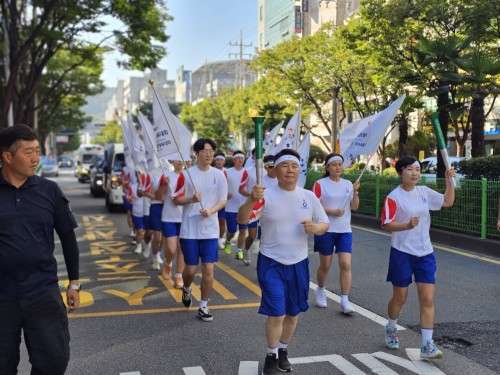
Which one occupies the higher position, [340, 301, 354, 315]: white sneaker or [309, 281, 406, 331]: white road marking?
[340, 301, 354, 315]: white sneaker

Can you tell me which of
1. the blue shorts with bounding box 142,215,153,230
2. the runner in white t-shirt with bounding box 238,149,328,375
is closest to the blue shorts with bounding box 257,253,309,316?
the runner in white t-shirt with bounding box 238,149,328,375

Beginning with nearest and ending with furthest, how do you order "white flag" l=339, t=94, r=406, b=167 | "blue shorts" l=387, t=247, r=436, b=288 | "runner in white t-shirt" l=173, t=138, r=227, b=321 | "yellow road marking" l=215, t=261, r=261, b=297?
1. "blue shorts" l=387, t=247, r=436, b=288
2. "white flag" l=339, t=94, r=406, b=167
3. "runner in white t-shirt" l=173, t=138, r=227, b=321
4. "yellow road marking" l=215, t=261, r=261, b=297

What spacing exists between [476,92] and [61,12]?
1299 centimetres

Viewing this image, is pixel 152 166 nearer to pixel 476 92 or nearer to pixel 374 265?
pixel 374 265

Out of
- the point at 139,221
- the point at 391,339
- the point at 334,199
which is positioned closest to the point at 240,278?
the point at 334,199

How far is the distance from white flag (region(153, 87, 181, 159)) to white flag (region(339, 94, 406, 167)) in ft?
6.23

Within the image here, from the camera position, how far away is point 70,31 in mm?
20969

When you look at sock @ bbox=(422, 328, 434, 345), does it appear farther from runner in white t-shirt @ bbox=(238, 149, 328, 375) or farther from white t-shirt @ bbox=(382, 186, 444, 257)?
runner in white t-shirt @ bbox=(238, 149, 328, 375)

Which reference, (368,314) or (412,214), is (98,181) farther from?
(412,214)

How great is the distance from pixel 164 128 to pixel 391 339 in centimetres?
352

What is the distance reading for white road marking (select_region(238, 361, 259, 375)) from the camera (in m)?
4.57

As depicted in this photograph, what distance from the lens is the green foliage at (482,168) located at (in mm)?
10953

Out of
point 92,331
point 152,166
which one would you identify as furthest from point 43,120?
point 92,331

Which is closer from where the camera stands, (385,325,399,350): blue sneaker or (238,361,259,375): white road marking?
(238,361,259,375): white road marking
